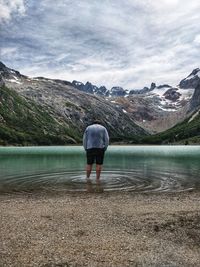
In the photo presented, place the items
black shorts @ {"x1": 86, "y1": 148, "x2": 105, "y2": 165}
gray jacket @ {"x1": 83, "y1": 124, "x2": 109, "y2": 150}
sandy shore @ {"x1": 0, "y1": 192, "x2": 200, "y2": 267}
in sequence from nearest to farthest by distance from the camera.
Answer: sandy shore @ {"x1": 0, "y1": 192, "x2": 200, "y2": 267} < gray jacket @ {"x1": 83, "y1": 124, "x2": 109, "y2": 150} < black shorts @ {"x1": 86, "y1": 148, "x2": 105, "y2": 165}

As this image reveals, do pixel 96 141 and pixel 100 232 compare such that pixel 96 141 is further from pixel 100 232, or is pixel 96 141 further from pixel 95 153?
pixel 100 232

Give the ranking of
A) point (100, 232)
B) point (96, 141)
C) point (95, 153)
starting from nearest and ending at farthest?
point (100, 232) → point (96, 141) → point (95, 153)

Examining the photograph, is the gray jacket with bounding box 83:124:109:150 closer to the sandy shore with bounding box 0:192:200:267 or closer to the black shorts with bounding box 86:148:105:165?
the black shorts with bounding box 86:148:105:165

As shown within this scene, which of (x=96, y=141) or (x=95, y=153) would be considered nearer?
(x=96, y=141)

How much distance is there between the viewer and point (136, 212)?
61.9ft

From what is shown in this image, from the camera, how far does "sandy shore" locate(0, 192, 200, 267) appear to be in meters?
11.8

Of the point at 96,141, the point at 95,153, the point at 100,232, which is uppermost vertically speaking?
the point at 96,141

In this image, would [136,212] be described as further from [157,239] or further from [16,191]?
[16,191]

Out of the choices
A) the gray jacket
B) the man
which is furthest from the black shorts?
the gray jacket

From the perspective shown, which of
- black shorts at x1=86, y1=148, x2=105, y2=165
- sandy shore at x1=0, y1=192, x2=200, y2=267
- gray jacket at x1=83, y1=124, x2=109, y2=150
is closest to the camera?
sandy shore at x1=0, y1=192, x2=200, y2=267

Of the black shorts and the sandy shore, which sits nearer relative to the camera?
the sandy shore

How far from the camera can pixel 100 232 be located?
1474cm

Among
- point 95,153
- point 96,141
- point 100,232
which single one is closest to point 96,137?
point 96,141

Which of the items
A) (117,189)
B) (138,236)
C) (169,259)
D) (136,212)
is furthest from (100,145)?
(169,259)
